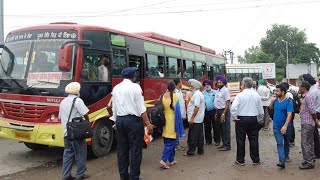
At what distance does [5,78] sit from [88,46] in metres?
2.01

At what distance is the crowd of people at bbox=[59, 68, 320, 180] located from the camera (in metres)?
5.13

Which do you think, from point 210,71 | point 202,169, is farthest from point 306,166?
point 210,71

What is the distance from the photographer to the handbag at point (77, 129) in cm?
545

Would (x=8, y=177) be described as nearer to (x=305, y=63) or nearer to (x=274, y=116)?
(x=274, y=116)

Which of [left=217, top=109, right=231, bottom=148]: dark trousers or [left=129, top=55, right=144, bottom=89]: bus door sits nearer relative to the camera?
[left=217, top=109, right=231, bottom=148]: dark trousers

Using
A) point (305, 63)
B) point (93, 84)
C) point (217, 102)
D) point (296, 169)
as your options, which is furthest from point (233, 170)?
point (305, 63)

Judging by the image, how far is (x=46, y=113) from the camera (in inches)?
262

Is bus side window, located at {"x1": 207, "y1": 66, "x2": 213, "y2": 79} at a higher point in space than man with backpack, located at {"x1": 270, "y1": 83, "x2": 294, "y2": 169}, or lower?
higher

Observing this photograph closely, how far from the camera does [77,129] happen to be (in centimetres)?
548

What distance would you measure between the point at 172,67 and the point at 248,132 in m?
5.33

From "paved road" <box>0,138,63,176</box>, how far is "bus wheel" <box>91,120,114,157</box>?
101 centimetres

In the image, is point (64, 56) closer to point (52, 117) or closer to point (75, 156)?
point (52, 117)

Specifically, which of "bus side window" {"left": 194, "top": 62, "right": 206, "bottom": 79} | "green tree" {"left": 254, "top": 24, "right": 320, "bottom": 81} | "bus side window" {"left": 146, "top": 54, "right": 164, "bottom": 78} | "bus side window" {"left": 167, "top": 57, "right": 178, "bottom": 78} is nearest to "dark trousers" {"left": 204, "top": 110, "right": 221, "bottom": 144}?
"bus side window" {"left": 146, "top": 54, "right": 164, "bottom": 78}

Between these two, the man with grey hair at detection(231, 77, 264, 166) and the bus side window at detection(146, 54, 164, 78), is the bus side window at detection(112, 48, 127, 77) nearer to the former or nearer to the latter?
the bus side window at detection(146, 54, 164, 78)
